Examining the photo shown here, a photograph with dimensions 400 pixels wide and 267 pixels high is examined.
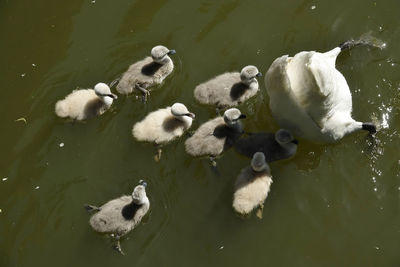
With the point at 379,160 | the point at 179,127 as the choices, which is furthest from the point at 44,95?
the point at 379,160

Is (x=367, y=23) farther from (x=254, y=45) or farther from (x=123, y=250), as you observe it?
(x=123, y=250)

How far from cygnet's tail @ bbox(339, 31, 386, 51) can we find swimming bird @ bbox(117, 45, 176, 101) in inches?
95.4

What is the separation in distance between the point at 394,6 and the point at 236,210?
12.9ft

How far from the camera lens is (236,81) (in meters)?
6.49

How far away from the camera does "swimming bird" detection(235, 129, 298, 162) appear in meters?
6.11

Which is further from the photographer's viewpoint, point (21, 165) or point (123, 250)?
point (21, 165)

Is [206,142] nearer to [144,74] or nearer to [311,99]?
[144,74]

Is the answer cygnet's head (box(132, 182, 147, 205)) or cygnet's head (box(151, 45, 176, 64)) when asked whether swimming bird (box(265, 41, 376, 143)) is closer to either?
cygnet's head (box(151, 45, 176, 64))

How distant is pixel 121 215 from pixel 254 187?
165 centimetres

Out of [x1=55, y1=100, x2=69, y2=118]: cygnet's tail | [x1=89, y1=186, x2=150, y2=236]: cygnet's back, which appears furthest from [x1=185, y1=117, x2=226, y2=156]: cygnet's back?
[x1=55, y1=100, x2=69, y2=118]: cygnet's tail

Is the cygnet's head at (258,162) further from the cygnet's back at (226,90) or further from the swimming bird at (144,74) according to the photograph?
the swimming bird at (144,74)

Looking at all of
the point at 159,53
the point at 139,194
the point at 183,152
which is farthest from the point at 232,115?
the point at 139,194

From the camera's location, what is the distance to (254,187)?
5836 millimetres

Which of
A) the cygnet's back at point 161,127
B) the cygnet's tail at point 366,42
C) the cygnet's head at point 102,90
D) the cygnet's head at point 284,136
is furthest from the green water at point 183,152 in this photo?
the cygnet's head at point 284,136
